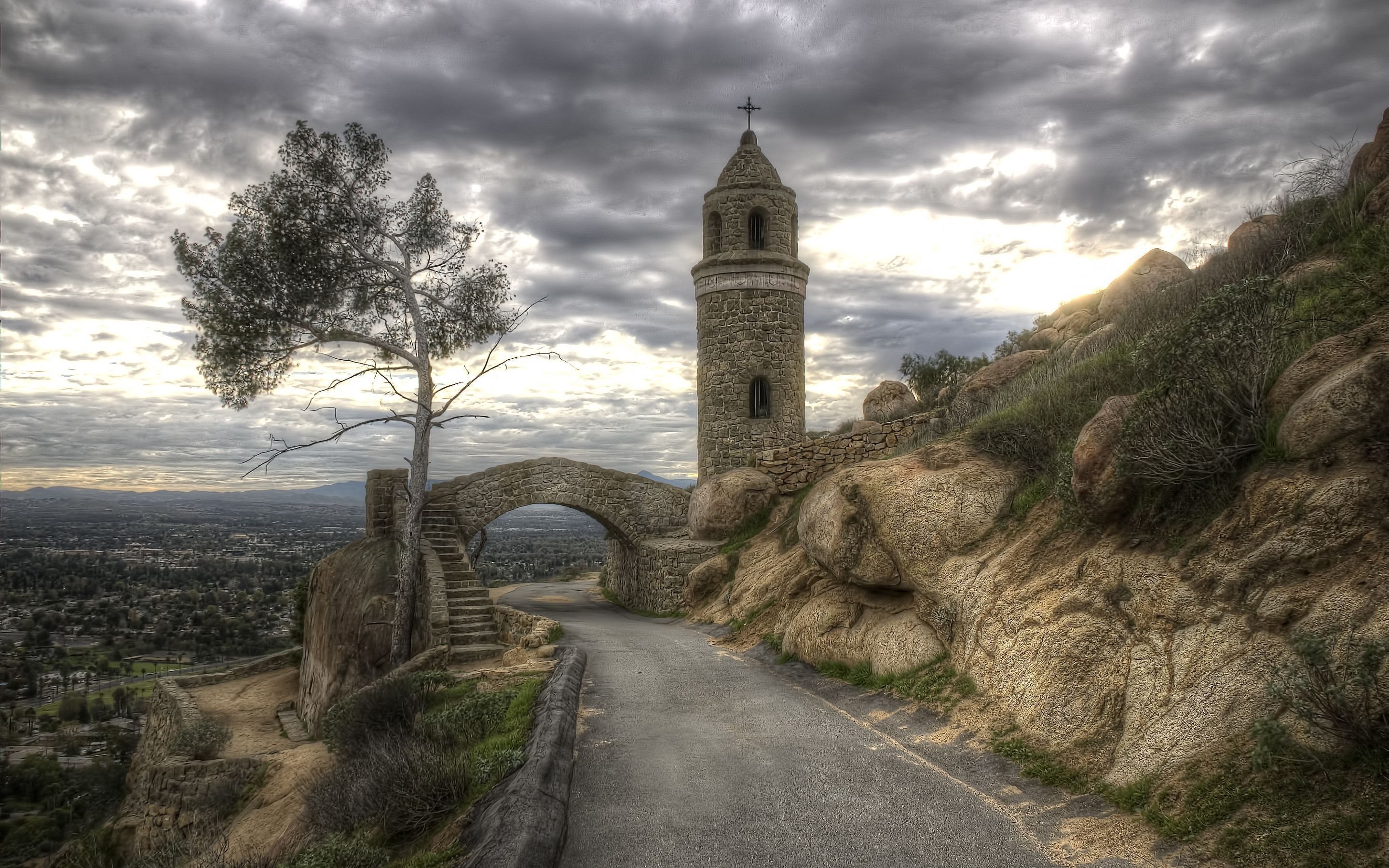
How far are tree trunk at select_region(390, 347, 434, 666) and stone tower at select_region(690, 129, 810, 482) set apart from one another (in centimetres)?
876

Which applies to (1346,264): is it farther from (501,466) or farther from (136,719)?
(136,719)

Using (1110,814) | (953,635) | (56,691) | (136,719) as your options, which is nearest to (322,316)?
(953,635)

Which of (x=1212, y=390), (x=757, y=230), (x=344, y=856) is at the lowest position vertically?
(x=344, y=856)

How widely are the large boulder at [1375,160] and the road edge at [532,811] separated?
12771 mm

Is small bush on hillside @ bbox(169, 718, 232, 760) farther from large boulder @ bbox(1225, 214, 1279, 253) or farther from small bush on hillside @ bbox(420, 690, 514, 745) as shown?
large boulder @ bbox(1225, 214, 1279, 253)

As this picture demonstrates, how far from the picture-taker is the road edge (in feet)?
18.2

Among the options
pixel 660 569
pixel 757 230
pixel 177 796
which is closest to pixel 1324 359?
pixel 660 569

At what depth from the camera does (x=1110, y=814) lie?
19.7 feet

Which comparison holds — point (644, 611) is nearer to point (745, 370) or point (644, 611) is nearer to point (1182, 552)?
point (745, 370)

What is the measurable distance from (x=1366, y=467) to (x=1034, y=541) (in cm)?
355

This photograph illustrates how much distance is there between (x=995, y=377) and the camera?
60.0 ft

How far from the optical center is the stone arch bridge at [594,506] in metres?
20.7

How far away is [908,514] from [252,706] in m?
18.9

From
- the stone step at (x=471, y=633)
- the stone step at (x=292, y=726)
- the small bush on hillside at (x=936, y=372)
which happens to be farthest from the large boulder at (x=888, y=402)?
the stone step at (x=292, y=726)
